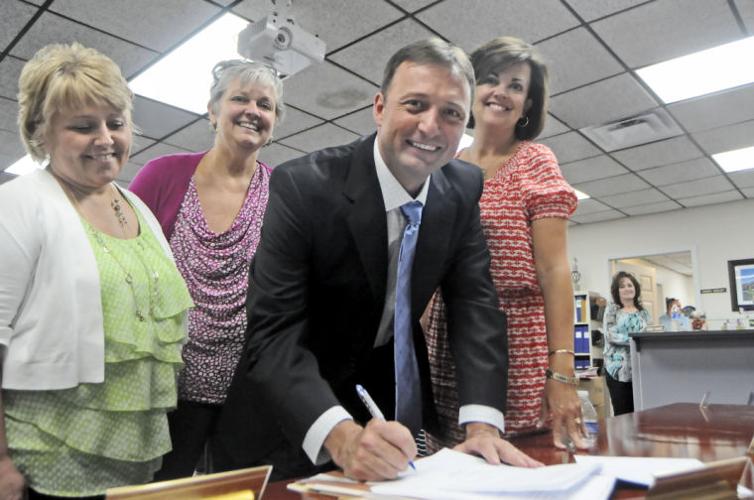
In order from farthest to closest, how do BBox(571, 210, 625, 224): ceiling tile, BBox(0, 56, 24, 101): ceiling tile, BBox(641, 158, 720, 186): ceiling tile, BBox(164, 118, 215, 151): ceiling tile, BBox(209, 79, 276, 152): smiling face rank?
BBox(571, 210, 625, 224): ceiling tile, BBox(641, 158, 720, 186): ceiling tile, BBox(164, 118, 215, 151): ceiling tile, BBox(0, 56, 24, 101): ceiling tile, BBox(209, 79, 276, 152): smiling face

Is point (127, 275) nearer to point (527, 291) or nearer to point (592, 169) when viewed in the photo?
point (527, 291)

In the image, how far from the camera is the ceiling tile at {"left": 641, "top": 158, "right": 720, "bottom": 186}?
18.6 ft

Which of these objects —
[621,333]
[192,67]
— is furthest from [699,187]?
[192,67]

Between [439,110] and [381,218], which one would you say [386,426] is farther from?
[439,110]

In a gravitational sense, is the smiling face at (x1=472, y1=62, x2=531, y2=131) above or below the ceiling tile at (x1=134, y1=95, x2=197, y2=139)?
below

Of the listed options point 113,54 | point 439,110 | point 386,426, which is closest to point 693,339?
point 439,110

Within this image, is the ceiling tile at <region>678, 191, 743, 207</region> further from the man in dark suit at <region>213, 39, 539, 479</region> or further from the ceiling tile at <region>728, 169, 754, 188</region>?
the man in dark suit at <region>213, 39, 539, 479</region>

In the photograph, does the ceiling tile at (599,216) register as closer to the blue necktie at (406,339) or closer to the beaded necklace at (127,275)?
the blue necktie at (406,339)

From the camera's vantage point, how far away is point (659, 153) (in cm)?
536

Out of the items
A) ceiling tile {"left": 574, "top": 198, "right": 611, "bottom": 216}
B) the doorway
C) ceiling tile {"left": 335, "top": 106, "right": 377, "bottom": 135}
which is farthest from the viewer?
the doorway

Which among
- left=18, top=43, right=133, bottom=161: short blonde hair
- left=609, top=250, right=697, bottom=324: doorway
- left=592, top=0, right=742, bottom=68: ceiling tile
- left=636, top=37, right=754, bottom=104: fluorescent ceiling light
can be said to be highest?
left=636, top=37, right=754, bottom=104: fluorescent ceiling light

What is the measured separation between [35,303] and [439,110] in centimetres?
76

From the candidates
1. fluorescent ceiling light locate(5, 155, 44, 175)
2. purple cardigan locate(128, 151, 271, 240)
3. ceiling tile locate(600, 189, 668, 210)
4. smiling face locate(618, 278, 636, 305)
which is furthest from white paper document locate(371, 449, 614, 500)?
ceiling tile locate(600, 189, 668, 210)

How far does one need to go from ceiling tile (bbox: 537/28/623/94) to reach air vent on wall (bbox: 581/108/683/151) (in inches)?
35.4
